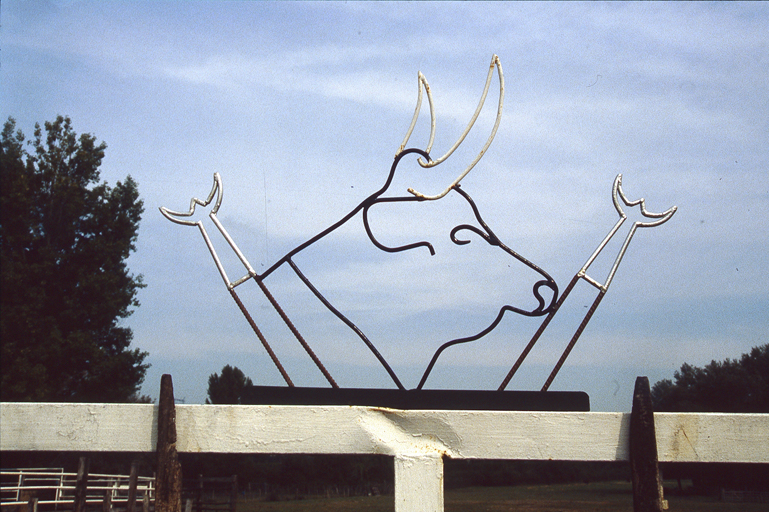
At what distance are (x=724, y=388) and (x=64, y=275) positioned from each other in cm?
1692

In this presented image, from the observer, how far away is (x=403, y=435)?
13.6ft

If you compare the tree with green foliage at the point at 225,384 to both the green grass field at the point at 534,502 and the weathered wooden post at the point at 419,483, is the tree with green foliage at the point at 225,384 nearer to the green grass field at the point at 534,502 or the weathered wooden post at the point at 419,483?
the green grass field at the point at 534,502

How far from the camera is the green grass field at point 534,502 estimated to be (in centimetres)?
1850

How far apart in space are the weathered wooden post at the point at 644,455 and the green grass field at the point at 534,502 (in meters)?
13.0

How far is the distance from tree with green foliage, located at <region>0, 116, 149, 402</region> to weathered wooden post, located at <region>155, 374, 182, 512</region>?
1145 centimetres

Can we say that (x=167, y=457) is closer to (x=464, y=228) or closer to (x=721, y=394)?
(x=464, y=228)

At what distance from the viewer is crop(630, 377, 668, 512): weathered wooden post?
3822mm

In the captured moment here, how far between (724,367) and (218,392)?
25728mm

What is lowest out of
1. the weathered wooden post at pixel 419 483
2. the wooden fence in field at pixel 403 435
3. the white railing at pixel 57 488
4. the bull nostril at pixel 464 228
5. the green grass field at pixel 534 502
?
the green grass field at pixel 534 502

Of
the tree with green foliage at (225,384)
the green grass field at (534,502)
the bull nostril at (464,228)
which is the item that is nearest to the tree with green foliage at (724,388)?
the green grass field at (534,502)

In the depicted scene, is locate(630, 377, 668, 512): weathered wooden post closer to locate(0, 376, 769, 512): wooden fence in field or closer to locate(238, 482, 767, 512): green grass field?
locate(0, 376, 769, 512): wooden fence in field

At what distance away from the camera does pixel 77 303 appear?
15.4 m

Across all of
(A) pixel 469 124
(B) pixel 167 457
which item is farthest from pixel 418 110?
(B) pixel 167 457

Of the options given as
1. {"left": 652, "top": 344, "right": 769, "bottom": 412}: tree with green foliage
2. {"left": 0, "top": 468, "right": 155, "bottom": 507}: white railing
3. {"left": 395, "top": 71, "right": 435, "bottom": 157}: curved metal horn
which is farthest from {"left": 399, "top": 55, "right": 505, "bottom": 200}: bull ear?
{"left": 652, "top": 344, "right": 769, "bottom": 412}: tree with green foliage
